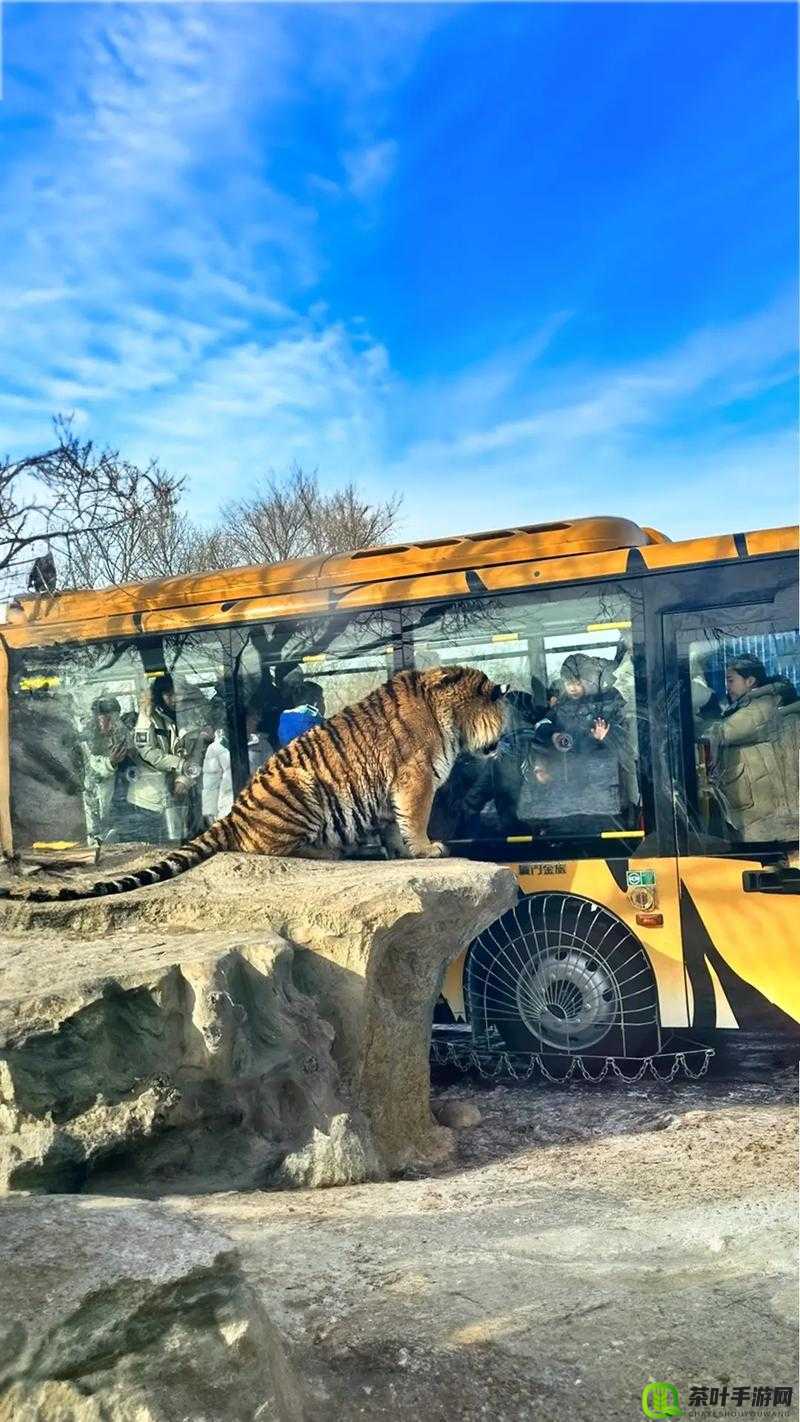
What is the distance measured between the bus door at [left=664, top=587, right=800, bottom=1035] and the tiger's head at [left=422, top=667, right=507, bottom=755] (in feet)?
3.79

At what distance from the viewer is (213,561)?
26.0m

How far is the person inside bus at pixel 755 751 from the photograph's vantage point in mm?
6035

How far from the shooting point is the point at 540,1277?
344 centimetres

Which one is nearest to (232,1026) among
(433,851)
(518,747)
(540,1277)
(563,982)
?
(540,1277)

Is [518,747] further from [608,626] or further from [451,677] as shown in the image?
[608,626]

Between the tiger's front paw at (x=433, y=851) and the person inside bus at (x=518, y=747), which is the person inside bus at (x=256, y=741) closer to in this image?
the tiger's front paw at (x=433, y=851)

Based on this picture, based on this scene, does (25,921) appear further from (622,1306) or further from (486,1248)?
(622,1306)

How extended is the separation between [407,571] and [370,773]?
54.7 inches

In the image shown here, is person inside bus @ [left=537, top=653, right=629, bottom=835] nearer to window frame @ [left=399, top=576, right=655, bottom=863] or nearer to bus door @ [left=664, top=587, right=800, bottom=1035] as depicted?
window frame @ [left=399, top=576, right=655, bottom=863]

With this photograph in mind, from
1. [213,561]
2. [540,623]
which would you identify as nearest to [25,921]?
[540,623]

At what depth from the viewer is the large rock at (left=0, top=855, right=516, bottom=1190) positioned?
416cm

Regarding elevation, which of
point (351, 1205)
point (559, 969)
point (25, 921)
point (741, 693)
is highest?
point (741, 693)

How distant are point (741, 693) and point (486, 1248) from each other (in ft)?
11.8

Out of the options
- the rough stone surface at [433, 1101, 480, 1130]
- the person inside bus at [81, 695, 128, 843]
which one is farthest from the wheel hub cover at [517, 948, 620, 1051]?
the person inside bus at [81, 695, 128, 843]
